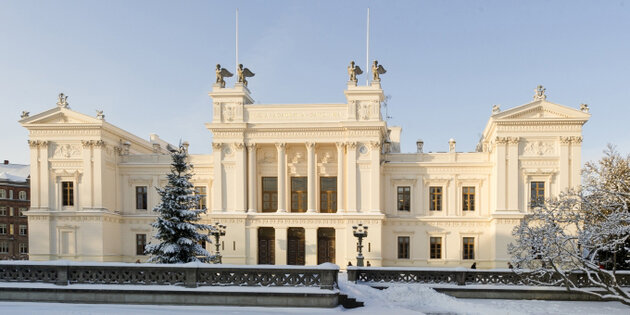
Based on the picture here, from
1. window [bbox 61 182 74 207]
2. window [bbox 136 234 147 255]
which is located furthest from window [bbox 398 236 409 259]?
window [bbox 61 182 74 207]

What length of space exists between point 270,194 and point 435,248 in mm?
13312

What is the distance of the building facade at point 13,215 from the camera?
62.8 meters

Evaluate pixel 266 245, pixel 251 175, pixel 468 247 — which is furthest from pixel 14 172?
pixel 468 247

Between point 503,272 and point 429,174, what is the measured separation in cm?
1947

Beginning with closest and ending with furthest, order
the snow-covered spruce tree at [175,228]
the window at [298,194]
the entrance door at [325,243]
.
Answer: the snow-covered spruce tree at [175,228]
the entrance door at [325,243]
the window at [298,194]

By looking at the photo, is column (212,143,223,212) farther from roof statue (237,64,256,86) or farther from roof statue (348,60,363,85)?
roof statue (348,60,363,85)

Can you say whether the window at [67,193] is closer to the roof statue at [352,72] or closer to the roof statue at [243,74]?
the roof statue at [243,74]

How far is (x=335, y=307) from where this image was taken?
13961 millimetres

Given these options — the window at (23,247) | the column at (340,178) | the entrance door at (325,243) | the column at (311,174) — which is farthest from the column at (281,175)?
the window at (23,247)

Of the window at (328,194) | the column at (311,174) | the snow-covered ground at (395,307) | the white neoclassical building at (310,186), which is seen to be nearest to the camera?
the snow-covered ground at (395,307)

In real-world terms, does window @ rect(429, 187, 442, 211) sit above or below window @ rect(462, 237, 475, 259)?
above

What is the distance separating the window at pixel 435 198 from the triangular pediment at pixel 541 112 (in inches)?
279

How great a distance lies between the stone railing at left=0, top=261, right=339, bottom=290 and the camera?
14.5m

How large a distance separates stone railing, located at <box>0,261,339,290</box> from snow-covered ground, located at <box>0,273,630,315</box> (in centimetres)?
91
